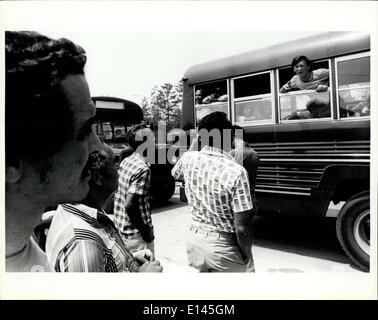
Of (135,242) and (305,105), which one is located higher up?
(305,105)

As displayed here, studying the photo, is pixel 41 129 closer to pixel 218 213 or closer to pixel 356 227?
pixel 218 213

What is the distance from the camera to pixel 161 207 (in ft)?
21.9

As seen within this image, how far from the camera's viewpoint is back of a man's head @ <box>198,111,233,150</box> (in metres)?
2.14

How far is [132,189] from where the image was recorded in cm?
241

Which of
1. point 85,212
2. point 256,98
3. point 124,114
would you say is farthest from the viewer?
point 124,114

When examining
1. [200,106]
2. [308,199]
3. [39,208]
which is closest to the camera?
[39,208]

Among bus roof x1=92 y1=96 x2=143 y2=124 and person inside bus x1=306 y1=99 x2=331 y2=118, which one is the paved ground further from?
bus roof x1=92 y1=96 x2=143 y2=124

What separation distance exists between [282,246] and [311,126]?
1556 millimetres

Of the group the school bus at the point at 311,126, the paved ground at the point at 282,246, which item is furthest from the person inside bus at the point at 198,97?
the paved ground at the point at 282,246

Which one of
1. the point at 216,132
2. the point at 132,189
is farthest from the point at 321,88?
the point at 132,189

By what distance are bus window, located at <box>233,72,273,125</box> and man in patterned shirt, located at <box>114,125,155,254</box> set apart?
184 centimetres
